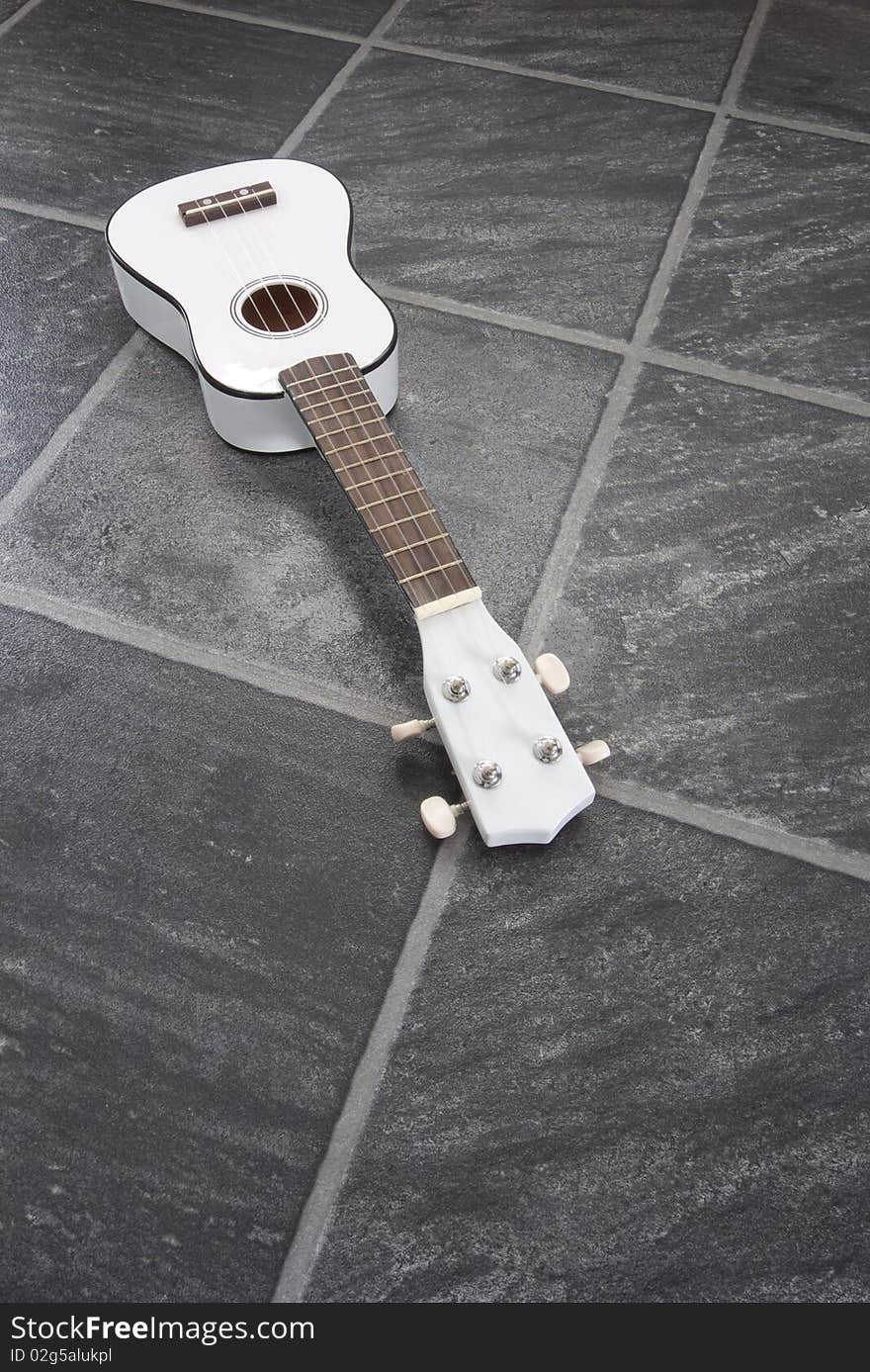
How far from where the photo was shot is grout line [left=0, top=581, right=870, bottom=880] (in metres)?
0.98

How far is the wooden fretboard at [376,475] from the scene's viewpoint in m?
0.99

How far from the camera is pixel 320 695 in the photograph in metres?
1.06

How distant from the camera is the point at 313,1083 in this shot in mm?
869

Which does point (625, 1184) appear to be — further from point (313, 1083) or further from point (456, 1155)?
point (313, 1083)

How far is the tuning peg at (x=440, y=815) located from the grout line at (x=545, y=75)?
1265mm

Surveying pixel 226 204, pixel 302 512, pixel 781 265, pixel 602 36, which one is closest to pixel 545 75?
pixel 602 36

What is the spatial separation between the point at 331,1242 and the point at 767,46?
1.83 meters

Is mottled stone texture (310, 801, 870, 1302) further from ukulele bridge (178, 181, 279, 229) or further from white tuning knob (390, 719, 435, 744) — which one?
ukulele bridge (178, 181, 279, 229)

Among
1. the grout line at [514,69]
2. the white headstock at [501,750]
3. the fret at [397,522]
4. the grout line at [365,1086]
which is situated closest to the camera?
the grout line at [365,1086]

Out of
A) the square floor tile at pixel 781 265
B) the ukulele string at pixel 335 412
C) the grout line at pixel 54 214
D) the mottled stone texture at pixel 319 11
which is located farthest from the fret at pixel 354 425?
the mottled stone texture at pixel 319 11

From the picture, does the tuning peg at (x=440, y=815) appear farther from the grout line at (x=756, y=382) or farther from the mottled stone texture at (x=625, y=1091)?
the grout line at (x=756, y=382)

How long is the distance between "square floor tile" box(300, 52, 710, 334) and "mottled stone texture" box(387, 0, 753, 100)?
69mm

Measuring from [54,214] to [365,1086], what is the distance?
3.97ft

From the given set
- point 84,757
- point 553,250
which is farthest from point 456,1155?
point 553,250
